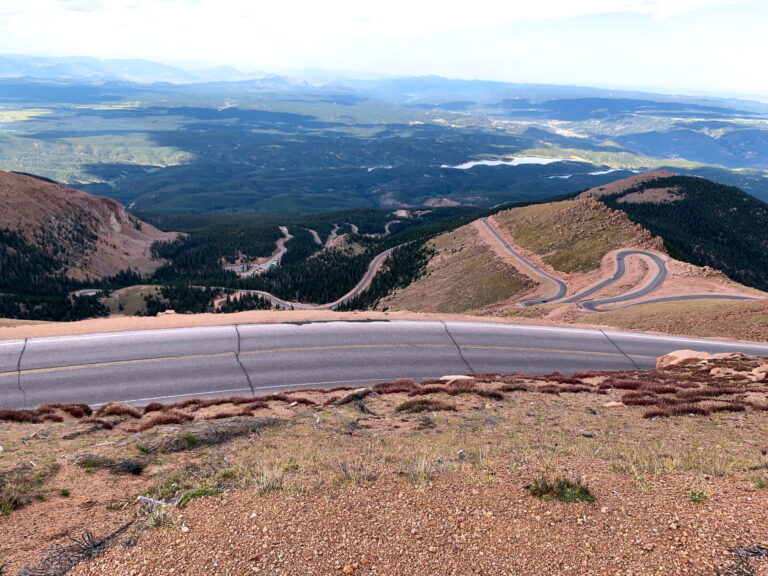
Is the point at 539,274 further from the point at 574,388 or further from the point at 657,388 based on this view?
the point at 657,388

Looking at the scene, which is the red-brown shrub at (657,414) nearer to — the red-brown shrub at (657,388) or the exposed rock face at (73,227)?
the red-brown shrub at (657,388)

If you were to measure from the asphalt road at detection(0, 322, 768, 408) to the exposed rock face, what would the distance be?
105580 millimetres

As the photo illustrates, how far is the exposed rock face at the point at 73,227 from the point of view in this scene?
117m

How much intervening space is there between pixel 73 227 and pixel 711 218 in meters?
205

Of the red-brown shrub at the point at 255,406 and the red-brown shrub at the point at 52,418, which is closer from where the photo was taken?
the red-brown shrub at the point at 52,418

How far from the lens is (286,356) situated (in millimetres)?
30172

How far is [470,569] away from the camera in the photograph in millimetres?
6699

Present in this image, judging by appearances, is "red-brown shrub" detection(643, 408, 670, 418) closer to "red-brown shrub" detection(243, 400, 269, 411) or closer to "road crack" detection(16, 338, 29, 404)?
"red-brown shrub" detection(243, 400, 269, 411)

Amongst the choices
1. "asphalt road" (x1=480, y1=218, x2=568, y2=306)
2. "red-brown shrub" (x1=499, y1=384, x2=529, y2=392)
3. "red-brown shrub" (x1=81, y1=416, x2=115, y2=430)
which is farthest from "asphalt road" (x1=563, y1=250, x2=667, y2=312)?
"red-brown shrub" (x1=81, y1=416, x2=115, y2=430)

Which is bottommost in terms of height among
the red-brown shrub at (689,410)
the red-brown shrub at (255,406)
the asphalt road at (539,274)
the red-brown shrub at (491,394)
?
the asphalt road at (539,274)

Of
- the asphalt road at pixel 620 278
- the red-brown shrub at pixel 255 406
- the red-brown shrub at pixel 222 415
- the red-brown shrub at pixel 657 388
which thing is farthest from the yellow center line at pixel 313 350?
the asphalt road at pixel 620 278

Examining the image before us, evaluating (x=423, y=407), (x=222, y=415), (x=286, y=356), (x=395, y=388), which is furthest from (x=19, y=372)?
(x=423, y=407)

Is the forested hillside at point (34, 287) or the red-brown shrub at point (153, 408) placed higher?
the red-brown shrub at point (153, 408)

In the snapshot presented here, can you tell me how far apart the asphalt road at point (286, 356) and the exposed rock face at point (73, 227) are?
105580 mm
